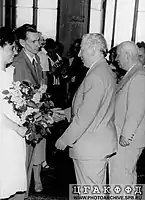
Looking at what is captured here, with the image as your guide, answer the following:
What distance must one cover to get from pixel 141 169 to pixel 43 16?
317 centimetres

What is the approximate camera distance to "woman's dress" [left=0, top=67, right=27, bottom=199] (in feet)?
7.86

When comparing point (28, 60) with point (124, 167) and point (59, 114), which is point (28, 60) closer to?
point (59, 114)

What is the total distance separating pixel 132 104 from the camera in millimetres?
2758

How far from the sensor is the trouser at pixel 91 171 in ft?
8.64

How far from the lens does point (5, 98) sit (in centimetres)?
236

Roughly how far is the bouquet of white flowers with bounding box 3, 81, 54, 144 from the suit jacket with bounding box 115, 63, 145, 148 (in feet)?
1.63

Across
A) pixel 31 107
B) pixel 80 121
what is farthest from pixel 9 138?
pixel 80 121

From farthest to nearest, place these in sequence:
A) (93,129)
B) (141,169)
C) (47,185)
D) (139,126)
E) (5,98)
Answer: (141,169), (47,185), (139,126), (93,129), (5,98)

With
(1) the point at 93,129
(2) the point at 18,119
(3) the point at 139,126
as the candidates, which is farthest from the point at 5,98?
(3) the point at 139,126

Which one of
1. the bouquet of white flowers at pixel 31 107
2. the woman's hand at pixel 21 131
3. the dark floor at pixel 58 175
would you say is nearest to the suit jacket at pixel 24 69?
the bouquet of white flowers at pixel 31 107

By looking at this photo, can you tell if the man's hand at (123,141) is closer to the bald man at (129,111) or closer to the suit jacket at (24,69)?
the bald man at (129,111)

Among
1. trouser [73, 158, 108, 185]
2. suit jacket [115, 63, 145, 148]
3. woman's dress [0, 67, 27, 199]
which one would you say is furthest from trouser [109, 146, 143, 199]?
woman's dress [0, 67, 27, 199]

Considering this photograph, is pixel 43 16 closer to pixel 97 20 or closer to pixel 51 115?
pixel 97 20

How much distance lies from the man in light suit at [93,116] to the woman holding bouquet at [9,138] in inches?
12.0
